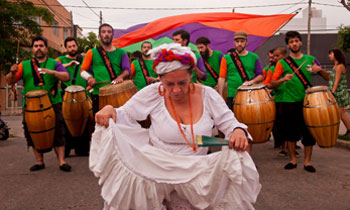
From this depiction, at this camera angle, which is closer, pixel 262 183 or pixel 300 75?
pixel 262 183

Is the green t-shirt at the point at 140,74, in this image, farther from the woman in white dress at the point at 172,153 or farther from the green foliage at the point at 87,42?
the green foliage at the point at 87,42

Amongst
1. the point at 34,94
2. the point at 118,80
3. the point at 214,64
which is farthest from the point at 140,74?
the point at 34,94

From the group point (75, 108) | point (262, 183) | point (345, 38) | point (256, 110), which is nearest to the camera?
point (262, 183)

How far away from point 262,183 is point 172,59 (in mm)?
3210

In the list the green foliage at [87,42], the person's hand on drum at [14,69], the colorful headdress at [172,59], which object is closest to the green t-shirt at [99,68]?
the person's hand on drum at [14,69]

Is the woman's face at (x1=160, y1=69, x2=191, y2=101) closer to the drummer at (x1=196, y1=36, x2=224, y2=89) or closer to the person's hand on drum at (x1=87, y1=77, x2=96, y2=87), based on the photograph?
the person's hand on drum at (x1=87, y1=77, x2=96, y2=87)

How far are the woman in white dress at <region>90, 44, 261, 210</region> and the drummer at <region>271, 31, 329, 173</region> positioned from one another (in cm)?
344

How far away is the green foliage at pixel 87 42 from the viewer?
3017 cm

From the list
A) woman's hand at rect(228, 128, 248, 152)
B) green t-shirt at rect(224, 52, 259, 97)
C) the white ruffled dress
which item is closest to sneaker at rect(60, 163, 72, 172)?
green t-shirt at rect(224, 52, 259, 97)

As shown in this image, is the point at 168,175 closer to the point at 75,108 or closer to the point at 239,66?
the point at 239,66

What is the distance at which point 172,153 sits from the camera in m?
2.71

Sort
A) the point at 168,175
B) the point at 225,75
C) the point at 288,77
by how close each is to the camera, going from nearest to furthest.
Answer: the point at 168,175 < the point at 288,77 < the point at 225,75

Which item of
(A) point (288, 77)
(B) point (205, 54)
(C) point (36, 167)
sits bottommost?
(C) point (36, 167)

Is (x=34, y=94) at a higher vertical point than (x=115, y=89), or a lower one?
lower
